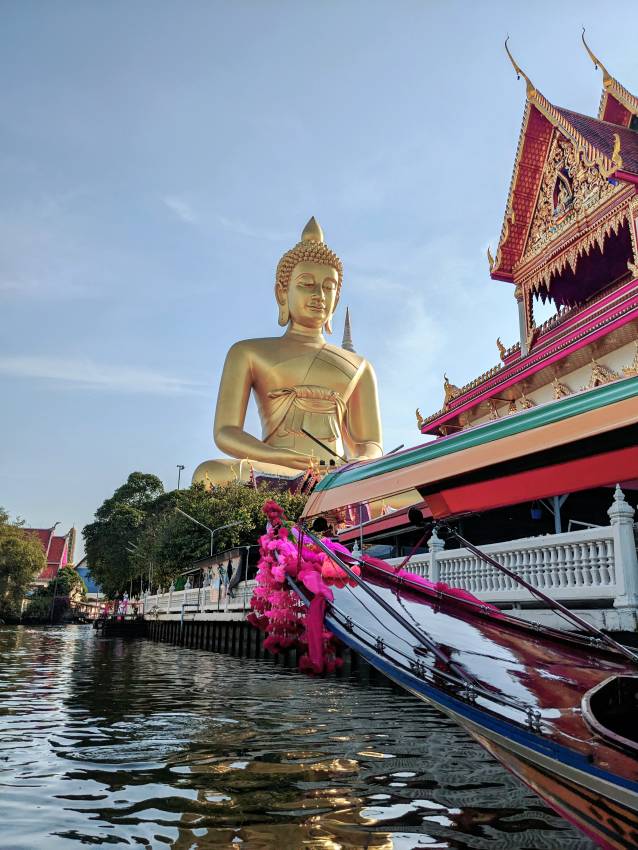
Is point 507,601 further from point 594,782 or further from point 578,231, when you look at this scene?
point 578,231

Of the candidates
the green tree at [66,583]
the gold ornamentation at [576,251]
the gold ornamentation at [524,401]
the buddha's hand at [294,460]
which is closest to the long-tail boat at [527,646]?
the gold ornamentation at [524,401]

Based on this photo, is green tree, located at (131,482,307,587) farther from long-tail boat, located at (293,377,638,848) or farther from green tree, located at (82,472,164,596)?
green tree, located at (82,472,164,596)

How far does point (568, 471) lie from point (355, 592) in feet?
10.4

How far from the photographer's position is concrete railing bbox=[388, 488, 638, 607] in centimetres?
680

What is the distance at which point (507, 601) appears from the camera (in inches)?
329

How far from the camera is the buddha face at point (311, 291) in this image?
2819 cm

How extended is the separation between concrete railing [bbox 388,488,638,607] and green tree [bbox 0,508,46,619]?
38866 millimetres

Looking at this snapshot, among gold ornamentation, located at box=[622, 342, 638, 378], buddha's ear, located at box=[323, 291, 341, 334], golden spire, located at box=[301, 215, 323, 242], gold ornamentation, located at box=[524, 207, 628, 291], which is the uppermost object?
golden spire, located at box=[301, 215, 323, 242]

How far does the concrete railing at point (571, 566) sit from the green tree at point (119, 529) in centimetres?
3850

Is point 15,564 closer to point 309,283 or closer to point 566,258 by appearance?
point 309,283

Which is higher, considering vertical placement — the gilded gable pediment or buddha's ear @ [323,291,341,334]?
buddha's ear @ [323,291,341,334]

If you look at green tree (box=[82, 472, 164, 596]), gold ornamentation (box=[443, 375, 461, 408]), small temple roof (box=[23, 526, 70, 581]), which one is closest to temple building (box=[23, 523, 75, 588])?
small temple roof (box=[23, 526, 70, 581])

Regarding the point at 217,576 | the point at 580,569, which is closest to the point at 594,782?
the point at 580,569

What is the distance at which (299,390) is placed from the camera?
88.3 ft
